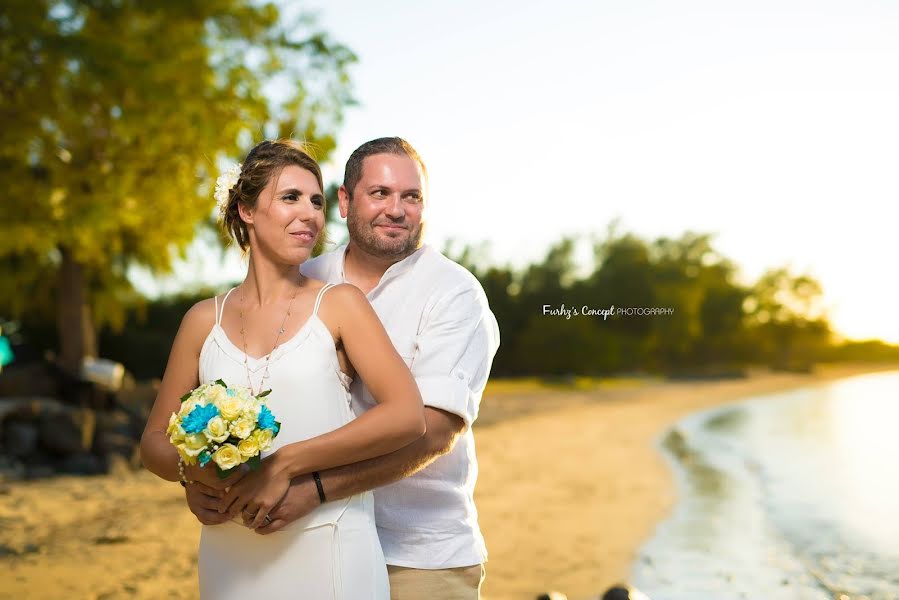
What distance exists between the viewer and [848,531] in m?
13.9

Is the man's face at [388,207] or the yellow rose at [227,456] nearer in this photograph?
the yellow rose at [227,456]

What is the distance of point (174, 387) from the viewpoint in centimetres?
295

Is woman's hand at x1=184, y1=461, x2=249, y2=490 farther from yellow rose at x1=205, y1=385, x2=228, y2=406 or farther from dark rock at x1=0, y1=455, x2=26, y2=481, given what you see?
dark rock at x1=0, y1=455, x2=26, y2=481

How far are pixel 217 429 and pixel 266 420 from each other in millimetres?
A: 143

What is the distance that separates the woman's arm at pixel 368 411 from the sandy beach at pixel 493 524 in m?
5.63

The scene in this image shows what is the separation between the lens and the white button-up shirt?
3.09m

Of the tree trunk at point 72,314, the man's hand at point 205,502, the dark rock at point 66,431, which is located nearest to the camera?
the man's hand at point 205,502

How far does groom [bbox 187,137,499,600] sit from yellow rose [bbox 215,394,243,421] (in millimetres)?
458

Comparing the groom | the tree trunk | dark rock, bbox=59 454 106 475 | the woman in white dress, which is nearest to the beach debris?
the groom

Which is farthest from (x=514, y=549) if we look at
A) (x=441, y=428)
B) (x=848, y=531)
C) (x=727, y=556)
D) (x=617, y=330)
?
(x=617, y=330)

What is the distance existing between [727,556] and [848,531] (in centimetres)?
451

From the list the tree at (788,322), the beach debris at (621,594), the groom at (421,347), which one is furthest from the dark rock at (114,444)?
the tree at (788,322)

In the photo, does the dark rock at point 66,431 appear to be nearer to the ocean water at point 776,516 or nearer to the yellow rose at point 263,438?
the ocean water at point 776,516

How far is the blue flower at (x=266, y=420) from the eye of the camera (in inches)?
101
